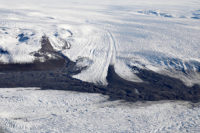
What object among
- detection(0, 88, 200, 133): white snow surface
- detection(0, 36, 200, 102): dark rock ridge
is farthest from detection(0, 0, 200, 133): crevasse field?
detection(0, 36, 200, 102): dark rock ridge

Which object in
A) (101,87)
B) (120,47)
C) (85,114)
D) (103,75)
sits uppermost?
(120,47)

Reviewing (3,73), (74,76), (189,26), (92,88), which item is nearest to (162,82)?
(92,88)

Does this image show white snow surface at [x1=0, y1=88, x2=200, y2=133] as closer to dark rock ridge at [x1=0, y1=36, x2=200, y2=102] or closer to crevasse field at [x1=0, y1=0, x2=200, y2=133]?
crevasse field at [x1=0, y1=0, x2=200, y2=133]

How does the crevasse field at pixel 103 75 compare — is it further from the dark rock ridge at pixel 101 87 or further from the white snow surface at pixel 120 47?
the dark rock ridge at pixel 101 87

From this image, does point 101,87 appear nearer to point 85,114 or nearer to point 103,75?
point 103,75

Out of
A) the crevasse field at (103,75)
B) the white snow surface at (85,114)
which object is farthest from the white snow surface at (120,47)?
the white snow surface at (85,114)

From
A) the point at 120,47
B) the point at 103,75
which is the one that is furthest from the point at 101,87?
the point at 120,47
